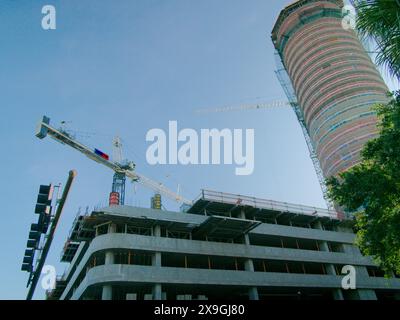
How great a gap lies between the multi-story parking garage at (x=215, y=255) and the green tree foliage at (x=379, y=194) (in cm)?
1495

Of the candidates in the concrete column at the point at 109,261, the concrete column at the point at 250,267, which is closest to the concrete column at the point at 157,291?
the concrete column at the point at 109,261

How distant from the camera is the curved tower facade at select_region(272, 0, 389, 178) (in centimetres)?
8660

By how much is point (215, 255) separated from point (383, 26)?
2918cm

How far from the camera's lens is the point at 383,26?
9.70m

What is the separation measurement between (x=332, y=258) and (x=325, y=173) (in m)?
56.5

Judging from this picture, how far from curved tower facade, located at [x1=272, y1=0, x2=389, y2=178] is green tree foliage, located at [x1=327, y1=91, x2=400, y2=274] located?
65.9 metres

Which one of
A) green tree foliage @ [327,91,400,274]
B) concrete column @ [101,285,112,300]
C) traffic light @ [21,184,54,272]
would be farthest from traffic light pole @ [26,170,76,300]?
concrete column @ [101,285,112,300]

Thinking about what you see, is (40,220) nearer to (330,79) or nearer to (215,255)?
(215,255)

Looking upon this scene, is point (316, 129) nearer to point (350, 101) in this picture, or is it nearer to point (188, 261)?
point (350, 101)

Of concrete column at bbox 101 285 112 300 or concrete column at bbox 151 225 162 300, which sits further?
concrete column at bbox 151 225 162 300

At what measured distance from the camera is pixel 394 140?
17.3 meters

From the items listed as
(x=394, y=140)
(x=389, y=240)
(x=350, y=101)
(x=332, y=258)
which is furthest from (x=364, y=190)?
(x=350, y=101)

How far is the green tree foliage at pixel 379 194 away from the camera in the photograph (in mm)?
19016

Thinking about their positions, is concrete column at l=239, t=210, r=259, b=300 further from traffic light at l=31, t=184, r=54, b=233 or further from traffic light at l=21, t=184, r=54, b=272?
traffic light at l=31, t=184, r=54, b=233
